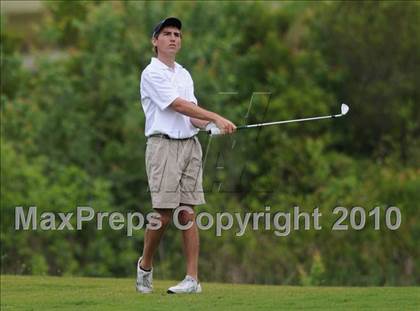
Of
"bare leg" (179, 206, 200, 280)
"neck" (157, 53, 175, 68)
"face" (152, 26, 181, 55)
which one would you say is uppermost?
"face" (152, 26, 181, 55)

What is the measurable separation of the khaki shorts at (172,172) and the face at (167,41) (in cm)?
70

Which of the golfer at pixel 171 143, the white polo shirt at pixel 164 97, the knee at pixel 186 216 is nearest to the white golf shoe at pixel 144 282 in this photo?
the golfer at pixel 171 143

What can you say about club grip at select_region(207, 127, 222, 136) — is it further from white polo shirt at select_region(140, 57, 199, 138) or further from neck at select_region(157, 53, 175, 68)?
neck at select_region(157, 53, 175, 68)

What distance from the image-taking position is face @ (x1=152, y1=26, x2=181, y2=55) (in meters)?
10.5

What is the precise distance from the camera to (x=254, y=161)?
28.8 m

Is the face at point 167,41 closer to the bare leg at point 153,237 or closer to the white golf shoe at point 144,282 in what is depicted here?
the bare leg at point 153,237

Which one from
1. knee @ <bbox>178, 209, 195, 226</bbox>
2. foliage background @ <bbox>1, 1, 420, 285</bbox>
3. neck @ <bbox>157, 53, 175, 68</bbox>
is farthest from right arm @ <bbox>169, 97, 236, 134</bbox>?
foliage background @ <bbox>1, 1, 420, 285</bbox>

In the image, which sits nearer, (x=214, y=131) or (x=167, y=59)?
(x=214, y=131)

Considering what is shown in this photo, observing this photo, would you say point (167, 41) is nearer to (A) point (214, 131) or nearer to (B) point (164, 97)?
(B) point (164, 97)

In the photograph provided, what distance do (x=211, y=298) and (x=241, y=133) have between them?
16.9 m

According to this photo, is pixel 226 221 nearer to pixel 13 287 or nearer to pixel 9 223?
pixel 9 223

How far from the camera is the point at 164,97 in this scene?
10.3 meters

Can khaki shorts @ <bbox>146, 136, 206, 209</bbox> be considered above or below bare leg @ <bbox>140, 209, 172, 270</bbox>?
above

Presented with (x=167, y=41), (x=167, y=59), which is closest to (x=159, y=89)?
(x=167, y=59)
